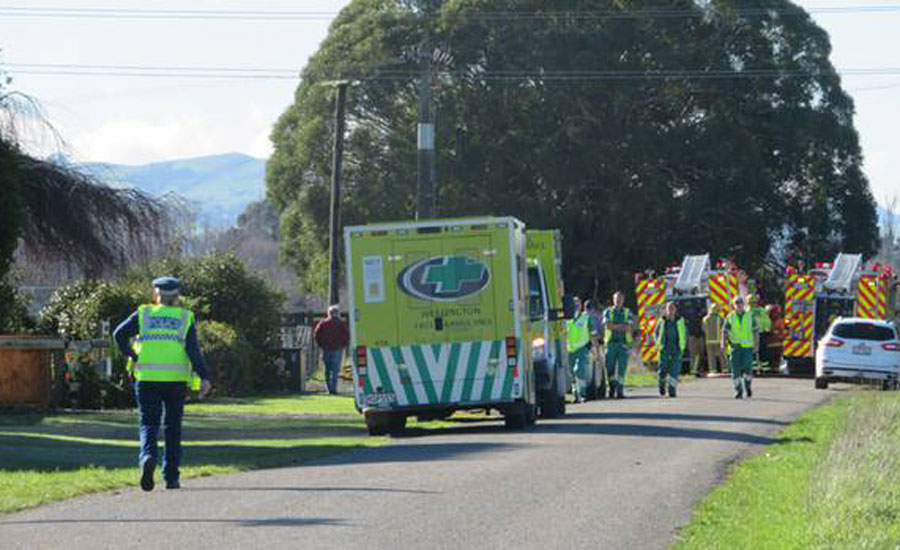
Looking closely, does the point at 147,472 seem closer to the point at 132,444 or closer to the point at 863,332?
the point at 132,444

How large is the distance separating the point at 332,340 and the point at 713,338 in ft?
34.9

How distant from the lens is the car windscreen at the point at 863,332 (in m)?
38.8

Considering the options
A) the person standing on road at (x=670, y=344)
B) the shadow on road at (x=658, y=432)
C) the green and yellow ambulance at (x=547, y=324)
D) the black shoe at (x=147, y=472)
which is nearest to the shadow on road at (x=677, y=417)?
the green and yellow ambulance at (x=547, y=324)

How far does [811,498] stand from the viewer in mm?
15688

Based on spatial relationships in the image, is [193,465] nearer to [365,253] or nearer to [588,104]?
[365,253]

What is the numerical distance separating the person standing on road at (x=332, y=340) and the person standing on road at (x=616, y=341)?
249 inches

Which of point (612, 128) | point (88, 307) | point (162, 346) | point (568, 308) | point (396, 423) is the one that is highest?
point (612, 128)

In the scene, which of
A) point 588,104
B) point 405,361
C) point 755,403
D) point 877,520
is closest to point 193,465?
point 405,361

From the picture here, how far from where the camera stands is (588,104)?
57094mm

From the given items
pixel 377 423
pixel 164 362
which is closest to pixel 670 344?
pixel 377 423

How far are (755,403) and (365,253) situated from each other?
31.4ft

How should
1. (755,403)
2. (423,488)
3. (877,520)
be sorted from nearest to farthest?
1. (877,520)
2. (423,488)
3. (755,403)

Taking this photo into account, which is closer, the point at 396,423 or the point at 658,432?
the point at 658,432

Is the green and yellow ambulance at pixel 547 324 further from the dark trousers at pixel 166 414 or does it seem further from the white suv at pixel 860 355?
the dark trousers at pixel 166 414
